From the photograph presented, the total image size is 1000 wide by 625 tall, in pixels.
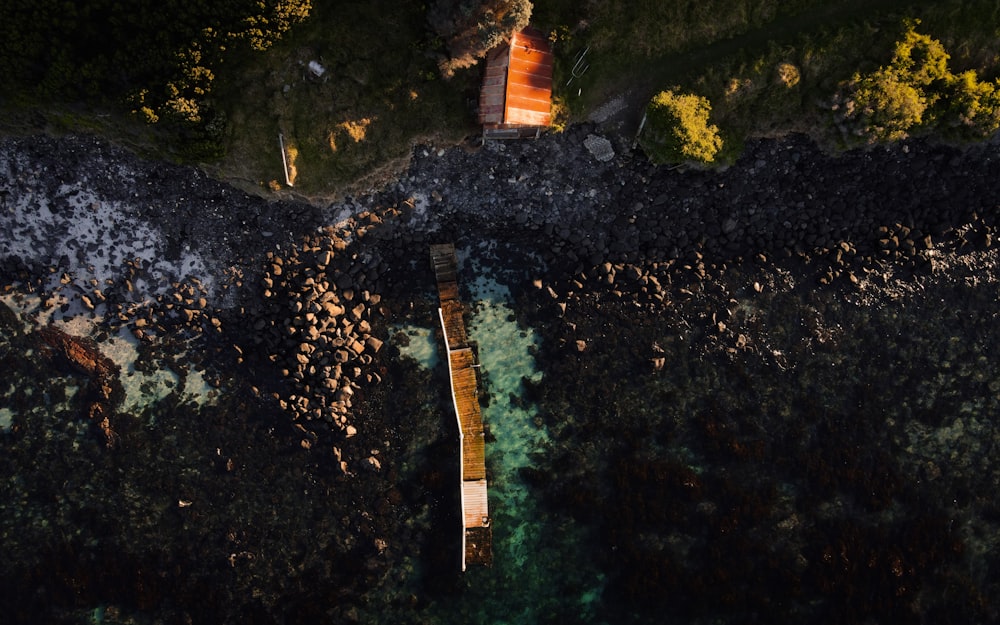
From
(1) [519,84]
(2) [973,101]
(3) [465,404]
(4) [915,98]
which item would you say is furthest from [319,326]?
(2) [973,101]

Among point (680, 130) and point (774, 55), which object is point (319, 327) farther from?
point (774, 55)

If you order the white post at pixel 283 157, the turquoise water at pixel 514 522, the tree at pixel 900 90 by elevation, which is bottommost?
the turquoise water at pixel 514 522

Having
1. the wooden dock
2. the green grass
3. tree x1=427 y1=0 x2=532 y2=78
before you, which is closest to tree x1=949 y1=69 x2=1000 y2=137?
tree x1=427 y1=0 x2=532 y2=78

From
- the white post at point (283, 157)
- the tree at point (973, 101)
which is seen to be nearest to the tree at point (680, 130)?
the tree at point (973, 101)

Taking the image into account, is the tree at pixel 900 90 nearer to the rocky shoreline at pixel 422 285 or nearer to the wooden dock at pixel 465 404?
the rocky shoreline at pixel 422 285

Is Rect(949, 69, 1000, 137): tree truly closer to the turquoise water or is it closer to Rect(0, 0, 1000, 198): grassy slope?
Rect(0, 0, 1000, 198): grassy slope
